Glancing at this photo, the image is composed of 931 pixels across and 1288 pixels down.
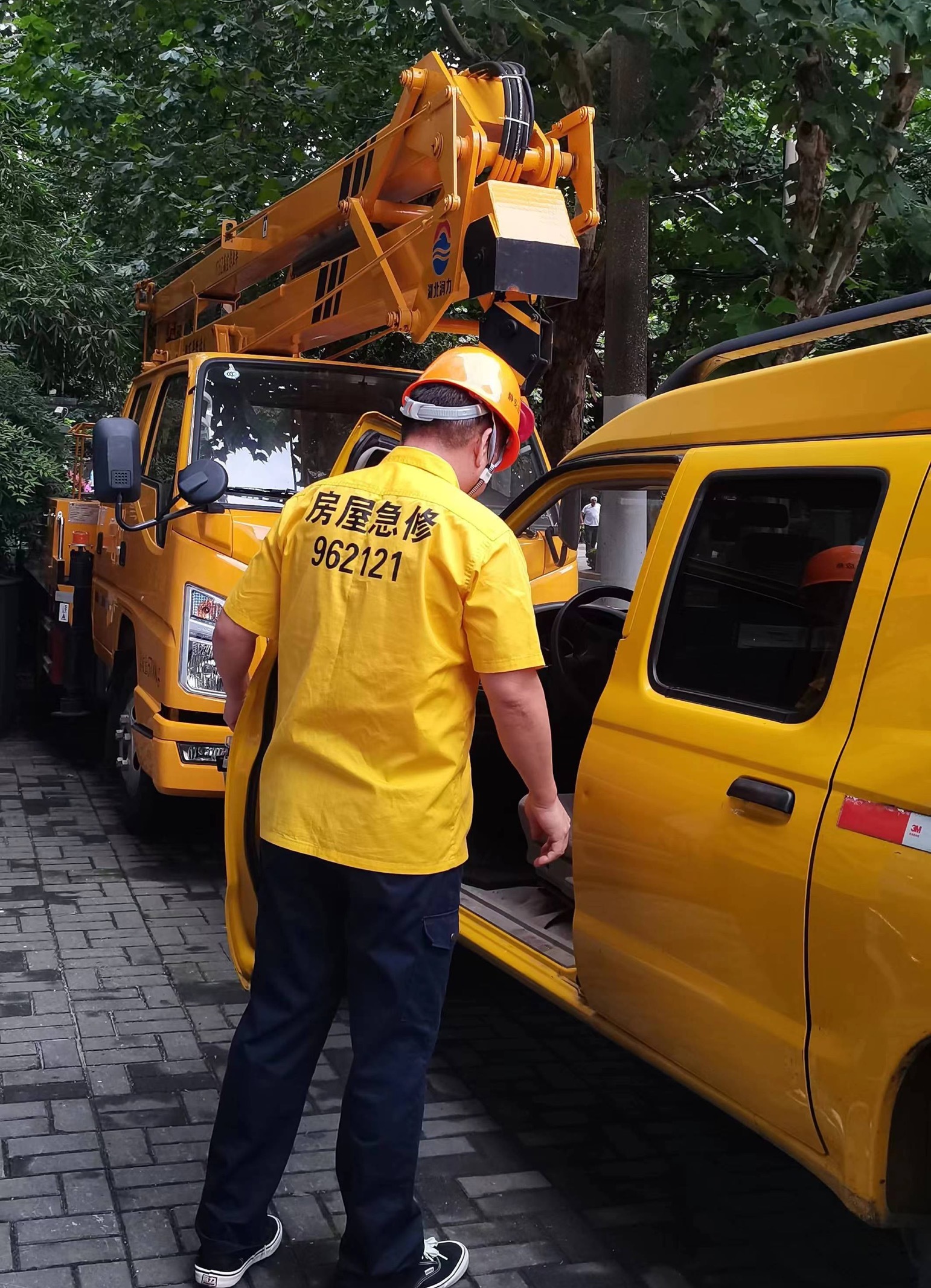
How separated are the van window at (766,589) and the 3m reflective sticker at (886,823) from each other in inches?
11.2

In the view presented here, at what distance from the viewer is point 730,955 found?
280 centimetres

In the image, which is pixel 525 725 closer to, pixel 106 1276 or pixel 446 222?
pixel 106 1276

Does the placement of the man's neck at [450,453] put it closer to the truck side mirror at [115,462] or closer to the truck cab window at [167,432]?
the truck side mirror at [115,462]

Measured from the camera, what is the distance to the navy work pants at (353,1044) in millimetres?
2879

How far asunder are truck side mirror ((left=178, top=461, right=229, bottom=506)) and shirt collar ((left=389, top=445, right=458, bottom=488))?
2.76 m

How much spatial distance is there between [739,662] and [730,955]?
0.68 meters

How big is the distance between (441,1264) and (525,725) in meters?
1.28

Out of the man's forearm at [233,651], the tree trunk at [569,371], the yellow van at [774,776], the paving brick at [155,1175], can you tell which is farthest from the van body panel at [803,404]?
the tree trunk at [569,371]

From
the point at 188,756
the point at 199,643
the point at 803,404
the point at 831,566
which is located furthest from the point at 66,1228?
the point at 199,643

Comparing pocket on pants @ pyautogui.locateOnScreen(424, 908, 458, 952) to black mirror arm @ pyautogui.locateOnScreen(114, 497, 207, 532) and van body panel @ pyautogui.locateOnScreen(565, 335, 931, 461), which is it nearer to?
van body panel @ pyautogui.locateOnScreen(565, 335, 931, 461)

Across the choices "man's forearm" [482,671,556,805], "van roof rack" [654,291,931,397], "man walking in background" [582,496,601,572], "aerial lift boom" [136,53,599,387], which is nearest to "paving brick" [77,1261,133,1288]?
"man's forearm" [482,671,556,805]

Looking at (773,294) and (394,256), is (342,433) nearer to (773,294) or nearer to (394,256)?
(394,256)

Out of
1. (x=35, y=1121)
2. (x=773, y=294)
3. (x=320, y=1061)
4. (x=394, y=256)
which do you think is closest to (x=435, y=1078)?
(x=320, y=1061)

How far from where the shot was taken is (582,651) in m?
4.68
